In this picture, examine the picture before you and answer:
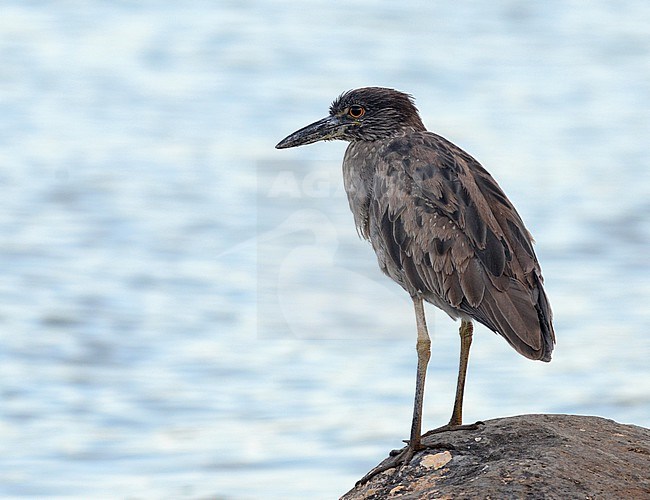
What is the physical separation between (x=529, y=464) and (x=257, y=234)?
28.4 feet

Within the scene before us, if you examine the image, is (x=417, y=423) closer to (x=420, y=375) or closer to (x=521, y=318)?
(x=420, y=375)

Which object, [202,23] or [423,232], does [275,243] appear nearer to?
[423,232]

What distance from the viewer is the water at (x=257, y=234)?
35.6ft

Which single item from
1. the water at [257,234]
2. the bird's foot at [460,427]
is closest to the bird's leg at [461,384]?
the bird's foot at [460,427]

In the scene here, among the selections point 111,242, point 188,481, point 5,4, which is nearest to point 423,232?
point 188,481

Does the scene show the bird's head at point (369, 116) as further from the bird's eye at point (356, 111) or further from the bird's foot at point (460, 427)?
the bird's foot at point (460, 427)

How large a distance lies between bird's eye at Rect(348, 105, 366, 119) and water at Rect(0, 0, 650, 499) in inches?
112

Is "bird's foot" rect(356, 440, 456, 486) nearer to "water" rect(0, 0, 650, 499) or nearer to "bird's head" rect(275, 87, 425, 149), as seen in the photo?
"bird's head" rect(275, 87, 425, 149)

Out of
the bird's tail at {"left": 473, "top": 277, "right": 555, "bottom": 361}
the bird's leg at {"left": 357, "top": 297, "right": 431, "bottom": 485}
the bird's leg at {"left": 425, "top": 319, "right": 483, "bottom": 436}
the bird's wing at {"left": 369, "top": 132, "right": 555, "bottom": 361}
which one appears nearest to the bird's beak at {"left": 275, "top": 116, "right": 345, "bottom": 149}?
the bird's wing at {"left": 369, "top": 132, "right": 555, "bottom": 361}

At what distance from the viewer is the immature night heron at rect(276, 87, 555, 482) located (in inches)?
279

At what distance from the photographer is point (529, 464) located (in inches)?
255

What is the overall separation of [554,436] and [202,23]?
17459 mm

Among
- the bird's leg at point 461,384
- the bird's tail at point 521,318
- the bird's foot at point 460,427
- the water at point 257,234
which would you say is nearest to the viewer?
the bird's tail at point 521,318

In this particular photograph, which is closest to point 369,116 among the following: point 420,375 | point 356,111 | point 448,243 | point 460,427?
point 356,111
